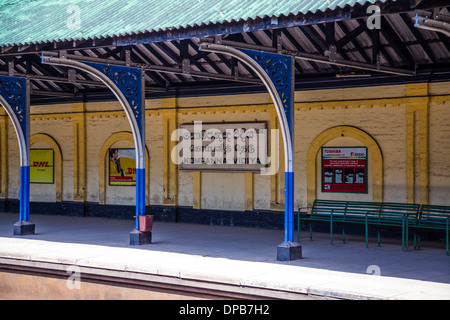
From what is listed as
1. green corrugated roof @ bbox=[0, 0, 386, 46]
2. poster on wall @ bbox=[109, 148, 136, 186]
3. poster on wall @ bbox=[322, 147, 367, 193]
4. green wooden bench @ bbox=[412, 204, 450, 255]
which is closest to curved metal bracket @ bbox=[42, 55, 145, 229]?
green corrugated roof @ bbox=[0, 0, 386, 46]

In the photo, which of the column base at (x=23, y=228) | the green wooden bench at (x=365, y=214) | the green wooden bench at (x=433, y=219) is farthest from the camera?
the column base at (x=23, y=228)

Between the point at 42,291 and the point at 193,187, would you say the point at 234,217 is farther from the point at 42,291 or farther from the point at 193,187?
the point at 42,291

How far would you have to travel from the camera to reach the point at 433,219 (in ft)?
39.2

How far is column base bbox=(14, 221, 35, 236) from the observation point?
14656 millimetres

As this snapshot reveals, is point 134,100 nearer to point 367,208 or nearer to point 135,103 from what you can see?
point 135,103

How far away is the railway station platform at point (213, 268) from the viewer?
859 centimetres

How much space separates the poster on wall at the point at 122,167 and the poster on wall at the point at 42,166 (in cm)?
225

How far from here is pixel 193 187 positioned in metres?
16.7

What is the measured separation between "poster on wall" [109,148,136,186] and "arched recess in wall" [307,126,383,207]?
508 cm

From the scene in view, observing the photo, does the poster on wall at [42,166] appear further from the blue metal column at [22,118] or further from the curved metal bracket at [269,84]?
the curved metal bracket at [269,84]

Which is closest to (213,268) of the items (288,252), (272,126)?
(288,252)

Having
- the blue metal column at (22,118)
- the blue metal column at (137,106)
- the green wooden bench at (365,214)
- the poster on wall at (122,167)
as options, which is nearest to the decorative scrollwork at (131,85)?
the blue metal column at (137,106)
